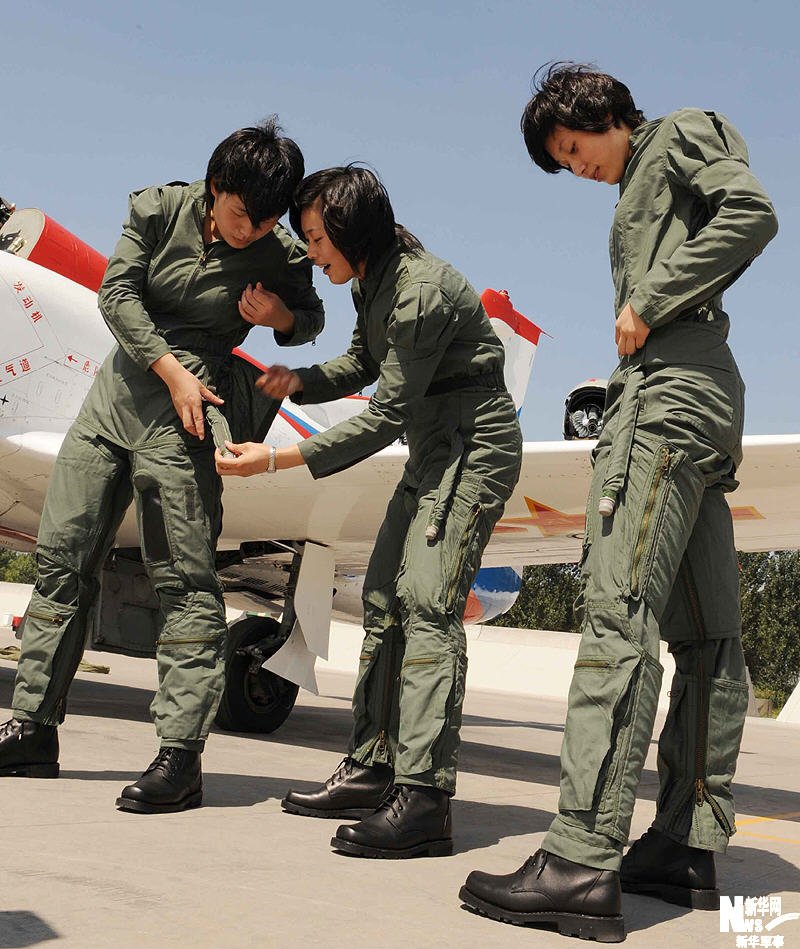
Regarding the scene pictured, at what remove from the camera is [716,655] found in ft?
8.01

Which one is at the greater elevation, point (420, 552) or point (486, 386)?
point (486, 386)

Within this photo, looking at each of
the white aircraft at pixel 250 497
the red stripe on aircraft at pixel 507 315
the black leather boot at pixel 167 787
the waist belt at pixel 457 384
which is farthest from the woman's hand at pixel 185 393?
the red stripe on aircraft at pixel 507 315

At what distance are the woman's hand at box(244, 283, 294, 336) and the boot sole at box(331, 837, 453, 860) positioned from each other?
158 centimetres

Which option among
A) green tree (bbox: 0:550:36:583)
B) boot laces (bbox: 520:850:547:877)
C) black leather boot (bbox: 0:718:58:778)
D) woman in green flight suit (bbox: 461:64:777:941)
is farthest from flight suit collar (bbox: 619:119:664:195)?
green tree (bbox: 0:550:36:583)

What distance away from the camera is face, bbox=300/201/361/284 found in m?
2.89

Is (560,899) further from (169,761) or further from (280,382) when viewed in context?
(280,382)

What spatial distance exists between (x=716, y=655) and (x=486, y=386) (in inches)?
39.4

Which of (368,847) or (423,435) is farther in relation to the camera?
(423,435)

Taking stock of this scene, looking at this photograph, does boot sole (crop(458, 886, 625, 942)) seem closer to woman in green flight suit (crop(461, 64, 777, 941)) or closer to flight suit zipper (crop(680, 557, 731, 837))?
woman in green flight suit (crop(461, 64, 777, 941))

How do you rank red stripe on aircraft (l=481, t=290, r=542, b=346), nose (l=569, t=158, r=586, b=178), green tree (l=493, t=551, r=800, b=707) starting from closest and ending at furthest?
nose (l=569, t=158, r=586, b=178), red stripe on aircraft (l=481, t=290, r=542, b=346), green tree (l=493, t=551, r=800, b=707)

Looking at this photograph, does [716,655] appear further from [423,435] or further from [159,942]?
[159,942]

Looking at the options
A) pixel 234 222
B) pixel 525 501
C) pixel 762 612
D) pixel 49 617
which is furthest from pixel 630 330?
pixel 762 612

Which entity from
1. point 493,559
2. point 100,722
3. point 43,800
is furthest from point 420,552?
point 493,559

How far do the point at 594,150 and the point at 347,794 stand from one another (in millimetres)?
1849
